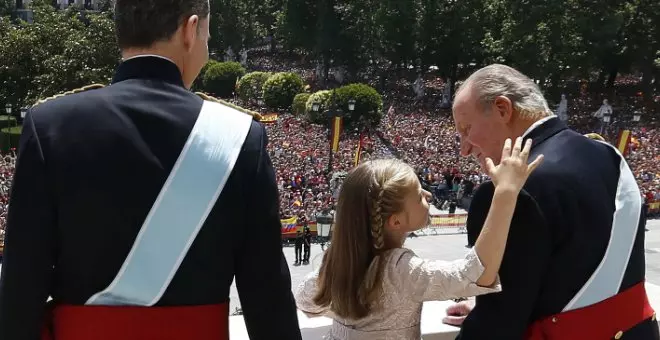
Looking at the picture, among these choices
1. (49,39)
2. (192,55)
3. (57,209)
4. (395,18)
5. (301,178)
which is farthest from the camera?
(395,18)

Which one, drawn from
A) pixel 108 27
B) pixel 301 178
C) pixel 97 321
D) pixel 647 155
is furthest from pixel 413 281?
pixel 108 27

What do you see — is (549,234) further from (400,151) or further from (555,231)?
(400,151)

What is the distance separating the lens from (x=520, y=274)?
1924mm

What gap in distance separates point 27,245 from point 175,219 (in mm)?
321

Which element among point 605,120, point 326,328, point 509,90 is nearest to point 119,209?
→ point 509,90

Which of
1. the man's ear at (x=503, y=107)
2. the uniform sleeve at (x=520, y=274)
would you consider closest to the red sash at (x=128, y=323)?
the uniform sleeve at (x=520, y=274)

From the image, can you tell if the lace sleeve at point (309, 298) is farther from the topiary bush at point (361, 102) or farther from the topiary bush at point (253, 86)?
the topiary bush at point (253, 86)

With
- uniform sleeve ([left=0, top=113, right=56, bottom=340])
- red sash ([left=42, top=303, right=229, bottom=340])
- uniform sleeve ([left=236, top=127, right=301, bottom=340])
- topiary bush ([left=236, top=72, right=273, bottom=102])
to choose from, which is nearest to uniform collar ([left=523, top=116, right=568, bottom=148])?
uniform sleeve ([left=236, top=127, right=301, bottom=340])

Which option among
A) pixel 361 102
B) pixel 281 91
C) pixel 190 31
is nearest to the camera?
pixel 190 31

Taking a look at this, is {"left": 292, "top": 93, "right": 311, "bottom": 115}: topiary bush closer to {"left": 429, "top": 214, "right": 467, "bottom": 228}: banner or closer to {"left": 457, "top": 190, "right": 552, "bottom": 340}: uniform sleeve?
{"left": 429, "top": 214, "right": 467, "bottom": 228}: banner

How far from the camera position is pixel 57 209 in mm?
1645

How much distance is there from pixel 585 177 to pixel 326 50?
38.9 meters

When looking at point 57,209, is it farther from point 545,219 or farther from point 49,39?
point 49,39

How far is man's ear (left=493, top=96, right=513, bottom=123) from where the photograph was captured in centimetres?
211
